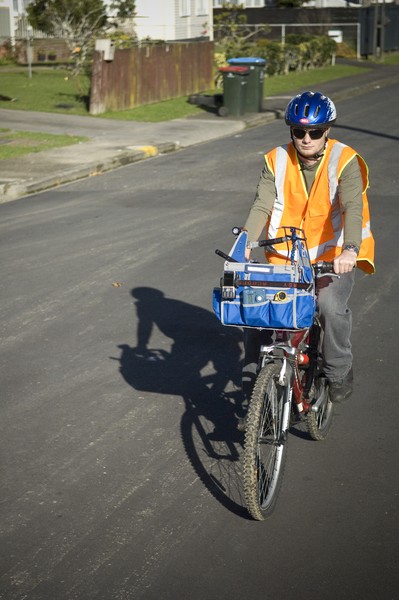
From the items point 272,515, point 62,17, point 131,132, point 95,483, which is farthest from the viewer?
point 62,17

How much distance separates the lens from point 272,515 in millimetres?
5141

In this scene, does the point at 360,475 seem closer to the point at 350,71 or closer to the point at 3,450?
the point at 3,450

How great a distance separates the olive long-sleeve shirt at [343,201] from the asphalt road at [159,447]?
134cm

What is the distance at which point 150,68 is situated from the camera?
26688 mm

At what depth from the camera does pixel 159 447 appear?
19.7ft

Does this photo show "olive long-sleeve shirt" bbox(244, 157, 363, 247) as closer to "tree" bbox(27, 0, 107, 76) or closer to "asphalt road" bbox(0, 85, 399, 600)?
"asphalt road" bbox(0, 85, 399, 600)

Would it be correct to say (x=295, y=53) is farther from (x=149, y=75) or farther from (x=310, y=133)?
(x=310, y=133)

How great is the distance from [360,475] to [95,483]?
4.75 ft

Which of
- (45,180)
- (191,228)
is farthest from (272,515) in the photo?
(45,180)

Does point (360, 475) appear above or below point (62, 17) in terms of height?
below

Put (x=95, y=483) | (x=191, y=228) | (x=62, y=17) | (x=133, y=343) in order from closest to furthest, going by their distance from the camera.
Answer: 1. (x=95, y=483)
2. (x=133, y=343)
3. (x=191, y=228)
4. (x=62, y=17)

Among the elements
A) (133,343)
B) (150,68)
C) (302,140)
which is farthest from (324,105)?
(150,68)

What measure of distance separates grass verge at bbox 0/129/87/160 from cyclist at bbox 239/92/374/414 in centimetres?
1311

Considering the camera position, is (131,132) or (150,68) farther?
(150,68)
